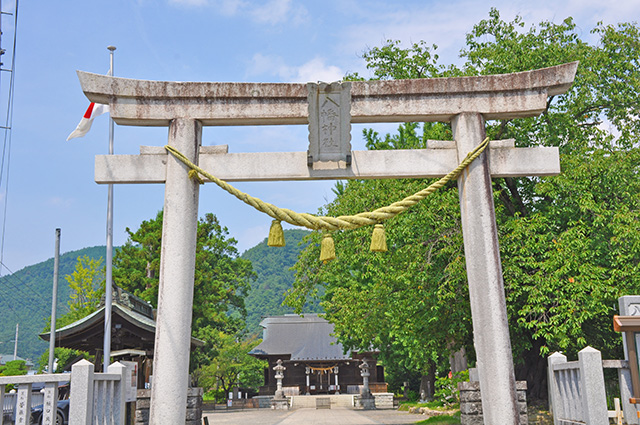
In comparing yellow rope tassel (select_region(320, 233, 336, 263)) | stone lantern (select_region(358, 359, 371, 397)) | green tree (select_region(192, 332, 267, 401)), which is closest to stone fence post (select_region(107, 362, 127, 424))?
yellow rope tassel (select_region(320, 233, 336, 263))

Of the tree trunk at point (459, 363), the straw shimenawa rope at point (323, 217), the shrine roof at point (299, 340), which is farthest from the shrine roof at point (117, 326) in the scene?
the shrine roof at point (299, 340)

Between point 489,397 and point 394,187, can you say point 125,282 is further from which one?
point 489,397

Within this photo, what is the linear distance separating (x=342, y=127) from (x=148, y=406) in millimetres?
6623

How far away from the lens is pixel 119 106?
295 inches

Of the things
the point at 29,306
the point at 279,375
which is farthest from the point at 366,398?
the point at 29,306

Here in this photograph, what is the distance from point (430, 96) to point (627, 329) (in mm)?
4741

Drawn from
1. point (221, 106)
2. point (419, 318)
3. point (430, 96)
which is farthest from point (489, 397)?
point (419, 318)

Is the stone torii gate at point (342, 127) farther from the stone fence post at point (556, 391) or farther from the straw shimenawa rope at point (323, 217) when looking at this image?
the stone fence post at point (556, 391)

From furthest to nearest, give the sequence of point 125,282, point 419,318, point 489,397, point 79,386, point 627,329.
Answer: point 125,282 < point 419,318 < point 627,329 < point 489,397 < point 79,386

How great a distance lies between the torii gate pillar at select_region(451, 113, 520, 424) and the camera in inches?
267

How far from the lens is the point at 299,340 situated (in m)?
47.1

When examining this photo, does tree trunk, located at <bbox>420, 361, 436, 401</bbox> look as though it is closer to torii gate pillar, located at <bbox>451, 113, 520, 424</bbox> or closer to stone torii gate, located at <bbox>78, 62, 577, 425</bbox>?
torii gate pillar, located at <bbox>451, 113, 520, 424</bbox>

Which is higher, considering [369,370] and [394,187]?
[394,187]

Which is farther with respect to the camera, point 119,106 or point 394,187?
point 394,187
